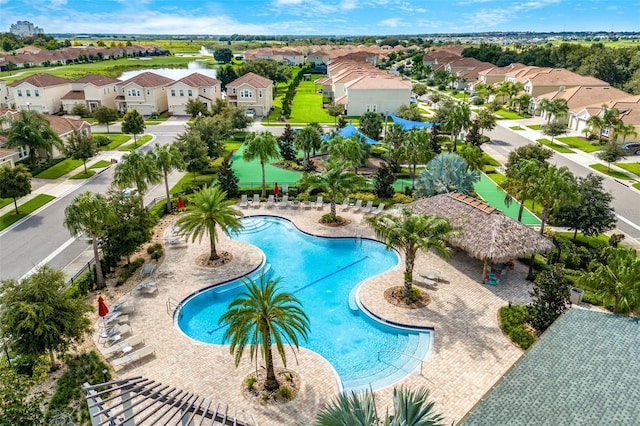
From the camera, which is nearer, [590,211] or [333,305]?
[333,305]

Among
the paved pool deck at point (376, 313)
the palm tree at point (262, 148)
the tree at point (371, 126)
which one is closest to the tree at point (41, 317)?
the paved pool deck at point (376, 313)

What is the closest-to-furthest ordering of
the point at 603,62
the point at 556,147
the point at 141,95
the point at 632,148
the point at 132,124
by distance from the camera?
the point at 632,148 < the point at 556,147 < the point at 132,124 < the point at 141,95 < the point at 603,62

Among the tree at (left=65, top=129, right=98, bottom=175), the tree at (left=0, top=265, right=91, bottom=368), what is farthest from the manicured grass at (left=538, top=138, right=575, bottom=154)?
the tree at (left=0, top=265, right=91, bottom=368)

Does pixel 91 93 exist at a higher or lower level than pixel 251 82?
lower

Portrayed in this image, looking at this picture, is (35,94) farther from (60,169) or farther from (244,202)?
(244,202)

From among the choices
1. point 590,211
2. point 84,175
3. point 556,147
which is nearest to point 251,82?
point 84,175

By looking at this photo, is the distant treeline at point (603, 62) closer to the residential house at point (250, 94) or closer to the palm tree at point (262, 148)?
the residential house at point (250, 94)
